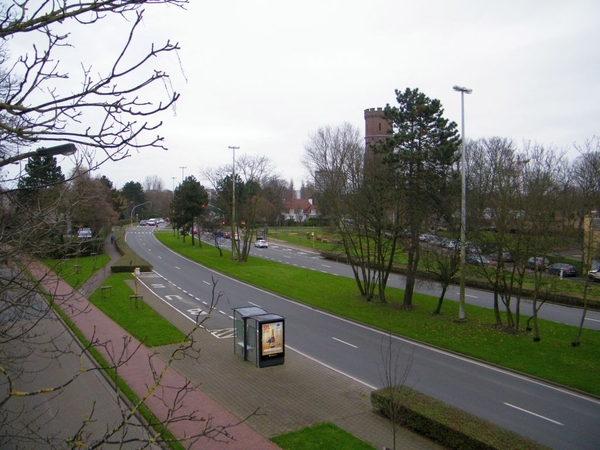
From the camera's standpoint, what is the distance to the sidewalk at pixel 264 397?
38.5 ft

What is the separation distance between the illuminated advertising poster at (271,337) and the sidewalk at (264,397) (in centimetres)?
62

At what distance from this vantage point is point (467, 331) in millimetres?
22562

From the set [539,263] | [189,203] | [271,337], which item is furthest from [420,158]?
[189,203]

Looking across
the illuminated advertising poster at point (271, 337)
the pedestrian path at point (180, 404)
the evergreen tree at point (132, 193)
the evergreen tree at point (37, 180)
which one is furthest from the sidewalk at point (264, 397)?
the evergreen tree at point (132, 193)

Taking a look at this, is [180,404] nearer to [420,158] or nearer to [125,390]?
[125,390]

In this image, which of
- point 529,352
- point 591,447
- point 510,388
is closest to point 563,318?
point 529,352

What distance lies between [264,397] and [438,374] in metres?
6.38

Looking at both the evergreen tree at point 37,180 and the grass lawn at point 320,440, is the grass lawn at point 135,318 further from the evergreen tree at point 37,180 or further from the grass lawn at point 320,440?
the evergreen tree at point 37,180

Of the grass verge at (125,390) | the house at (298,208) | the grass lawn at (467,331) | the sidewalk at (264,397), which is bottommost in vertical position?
the grass lawn at (467,331)

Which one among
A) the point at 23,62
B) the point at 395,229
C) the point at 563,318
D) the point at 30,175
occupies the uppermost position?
the point at 23,62

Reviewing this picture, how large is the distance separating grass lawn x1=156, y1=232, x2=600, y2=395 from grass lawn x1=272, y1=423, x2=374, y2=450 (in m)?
8.81

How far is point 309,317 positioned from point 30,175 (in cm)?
2094

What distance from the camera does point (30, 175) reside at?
5.46m

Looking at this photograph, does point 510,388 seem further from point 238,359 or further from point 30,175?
point 30,175
